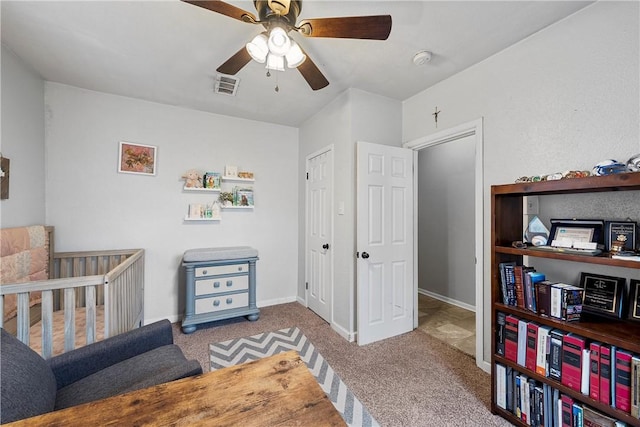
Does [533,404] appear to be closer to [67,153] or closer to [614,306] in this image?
[614,306]

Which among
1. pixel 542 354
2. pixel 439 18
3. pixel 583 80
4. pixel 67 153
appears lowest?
pixel 542 354

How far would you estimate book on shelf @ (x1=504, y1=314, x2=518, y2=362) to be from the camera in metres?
1.56

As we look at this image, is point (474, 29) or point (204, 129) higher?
point (474, 29)

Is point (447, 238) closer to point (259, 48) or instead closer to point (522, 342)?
point (522, 342)

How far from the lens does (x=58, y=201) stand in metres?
2.58

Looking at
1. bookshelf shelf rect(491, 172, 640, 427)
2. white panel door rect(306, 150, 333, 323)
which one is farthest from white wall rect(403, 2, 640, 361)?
white panel door rect(306, 150, 333, 323)

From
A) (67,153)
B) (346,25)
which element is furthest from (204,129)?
(346,25)

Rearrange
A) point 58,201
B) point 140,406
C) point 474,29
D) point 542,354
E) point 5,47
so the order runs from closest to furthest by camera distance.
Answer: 1. point 140,406
2. point 542,354
3. point 474,29
4. point 5,47
5. point 58,201

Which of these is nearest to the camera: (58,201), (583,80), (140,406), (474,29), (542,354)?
(140,406)

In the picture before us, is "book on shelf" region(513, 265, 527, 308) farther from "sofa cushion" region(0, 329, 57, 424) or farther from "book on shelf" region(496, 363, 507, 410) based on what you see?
"sofa cushion" region(0, 329, 57, 424)

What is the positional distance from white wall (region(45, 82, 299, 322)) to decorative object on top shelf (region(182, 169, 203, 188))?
79 millimetres

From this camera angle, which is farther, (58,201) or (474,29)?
(58,201)

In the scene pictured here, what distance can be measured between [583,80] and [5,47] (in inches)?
159

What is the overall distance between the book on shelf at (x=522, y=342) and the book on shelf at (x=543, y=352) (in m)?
0.07
